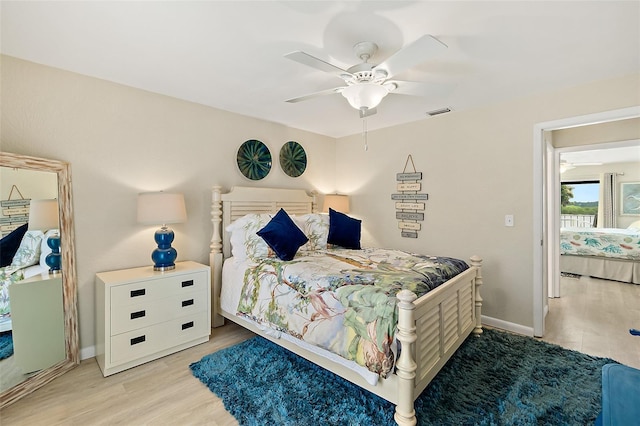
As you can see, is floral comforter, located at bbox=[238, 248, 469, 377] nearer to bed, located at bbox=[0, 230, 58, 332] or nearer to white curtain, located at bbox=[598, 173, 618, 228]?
bed, located at bbox=[0, 230, 58, 332]

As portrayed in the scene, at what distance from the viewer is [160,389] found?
2.12m

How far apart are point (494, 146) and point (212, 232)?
328cm

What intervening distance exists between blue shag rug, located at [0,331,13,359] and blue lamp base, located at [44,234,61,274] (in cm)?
48

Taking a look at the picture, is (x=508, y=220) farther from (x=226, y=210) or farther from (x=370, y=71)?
(x=226, y=210)

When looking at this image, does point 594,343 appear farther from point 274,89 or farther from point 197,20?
point 197,20

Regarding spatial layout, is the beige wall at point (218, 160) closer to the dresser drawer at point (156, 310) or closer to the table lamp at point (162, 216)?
the table lamp at point (162, 216)

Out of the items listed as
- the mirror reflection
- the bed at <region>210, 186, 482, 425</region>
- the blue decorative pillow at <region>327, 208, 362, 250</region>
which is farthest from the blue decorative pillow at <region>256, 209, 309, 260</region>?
the mirror reflection

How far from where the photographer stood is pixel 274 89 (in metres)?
2.81

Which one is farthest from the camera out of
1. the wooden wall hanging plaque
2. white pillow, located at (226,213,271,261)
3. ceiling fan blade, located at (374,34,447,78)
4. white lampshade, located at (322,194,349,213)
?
white lampshade, located at (322,194,349,213)

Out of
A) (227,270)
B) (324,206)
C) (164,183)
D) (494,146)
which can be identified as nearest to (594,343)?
(494,146)

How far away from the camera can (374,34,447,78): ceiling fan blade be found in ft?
4.92

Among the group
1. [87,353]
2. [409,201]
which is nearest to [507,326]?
Answer: [409,201]

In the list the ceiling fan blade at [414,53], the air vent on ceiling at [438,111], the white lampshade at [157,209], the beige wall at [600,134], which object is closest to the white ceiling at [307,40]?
the ceiling fan blade at [414,53]

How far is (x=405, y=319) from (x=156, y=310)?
2.08 m
